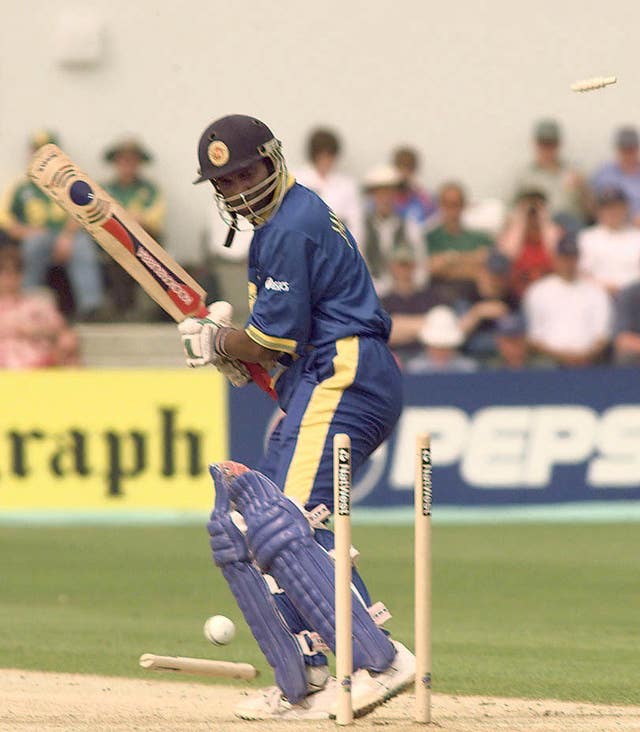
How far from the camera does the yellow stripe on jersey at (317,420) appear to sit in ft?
19.7

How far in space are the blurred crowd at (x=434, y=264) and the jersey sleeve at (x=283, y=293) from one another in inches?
314

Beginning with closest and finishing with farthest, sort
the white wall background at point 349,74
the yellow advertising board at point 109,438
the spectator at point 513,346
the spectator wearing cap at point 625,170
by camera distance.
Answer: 1. the yellow advertising board at point 109,438
2. the spectator at point 513,346
3. the spectator wearing cap at point 625,170
4. the white wall background at point 349,74

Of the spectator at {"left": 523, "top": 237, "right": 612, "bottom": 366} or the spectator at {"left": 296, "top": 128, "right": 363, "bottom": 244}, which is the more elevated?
the spectator at {"left": 296, "top": 128, "right": 363, "bottom": 244}

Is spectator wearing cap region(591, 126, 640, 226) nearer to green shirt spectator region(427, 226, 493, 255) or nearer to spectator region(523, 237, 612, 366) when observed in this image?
green shirt spectator region(427, 226, 493, 255)

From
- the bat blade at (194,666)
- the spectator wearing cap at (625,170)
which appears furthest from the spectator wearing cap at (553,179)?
the bat blade at (194,666)

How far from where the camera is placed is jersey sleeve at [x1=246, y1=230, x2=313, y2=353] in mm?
5914

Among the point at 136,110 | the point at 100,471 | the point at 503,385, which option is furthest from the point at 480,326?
the point at 136,110

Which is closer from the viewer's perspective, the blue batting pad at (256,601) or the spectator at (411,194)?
the blue batting pad at (256,601)

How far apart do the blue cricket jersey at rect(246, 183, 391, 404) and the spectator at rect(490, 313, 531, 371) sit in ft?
26.3

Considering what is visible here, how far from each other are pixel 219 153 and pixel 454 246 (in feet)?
29.7

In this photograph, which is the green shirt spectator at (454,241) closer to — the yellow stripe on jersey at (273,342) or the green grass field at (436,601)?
the green grass field at (436,601)

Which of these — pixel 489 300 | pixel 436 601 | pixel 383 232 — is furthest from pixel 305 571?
pixel 383 232

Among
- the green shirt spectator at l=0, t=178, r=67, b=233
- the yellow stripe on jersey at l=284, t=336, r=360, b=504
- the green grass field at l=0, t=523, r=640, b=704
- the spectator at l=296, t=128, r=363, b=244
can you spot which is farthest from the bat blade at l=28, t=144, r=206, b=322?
the green shirt spectator at l=0, t=178, r=67, b=233

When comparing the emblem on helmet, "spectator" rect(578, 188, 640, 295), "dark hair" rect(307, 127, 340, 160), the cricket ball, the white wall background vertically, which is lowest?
the cricket ball
